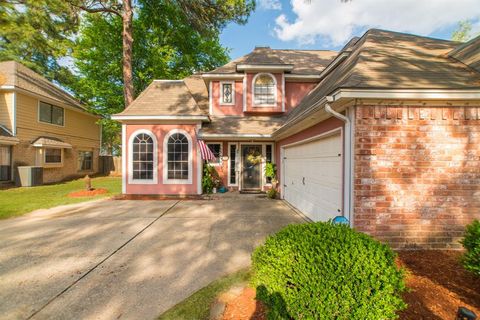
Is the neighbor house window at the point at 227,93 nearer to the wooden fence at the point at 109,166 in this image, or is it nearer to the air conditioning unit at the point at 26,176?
the air conditioning unit at the point at 26,176

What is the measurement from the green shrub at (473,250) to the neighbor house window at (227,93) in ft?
33.1

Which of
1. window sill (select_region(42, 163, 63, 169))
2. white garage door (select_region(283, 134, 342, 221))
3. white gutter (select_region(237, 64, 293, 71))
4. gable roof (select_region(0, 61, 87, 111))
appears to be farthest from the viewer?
window sill (select_region(42, 163, 63, 169))

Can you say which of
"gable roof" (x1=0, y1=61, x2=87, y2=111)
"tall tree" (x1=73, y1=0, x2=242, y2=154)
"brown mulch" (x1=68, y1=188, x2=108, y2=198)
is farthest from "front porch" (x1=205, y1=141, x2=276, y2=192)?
"tall tree" (x1=73, y1=0, x2=242, y2=154)

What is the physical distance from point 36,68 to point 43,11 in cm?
1889

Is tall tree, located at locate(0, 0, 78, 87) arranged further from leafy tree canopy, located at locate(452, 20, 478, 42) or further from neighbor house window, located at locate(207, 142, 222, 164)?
leafy tree canopy, located at locate(452, 20, 478, 42)

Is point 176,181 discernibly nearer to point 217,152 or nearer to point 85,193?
point 217,152

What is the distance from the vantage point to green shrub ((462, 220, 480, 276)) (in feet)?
8.70

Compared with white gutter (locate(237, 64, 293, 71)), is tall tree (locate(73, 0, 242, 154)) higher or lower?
higher

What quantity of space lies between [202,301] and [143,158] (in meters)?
8.29

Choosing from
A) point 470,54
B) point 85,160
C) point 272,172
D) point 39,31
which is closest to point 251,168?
point 272,172

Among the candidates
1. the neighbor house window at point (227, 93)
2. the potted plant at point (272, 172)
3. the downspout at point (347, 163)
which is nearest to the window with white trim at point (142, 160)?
the neighbor house window at point (227, 93)

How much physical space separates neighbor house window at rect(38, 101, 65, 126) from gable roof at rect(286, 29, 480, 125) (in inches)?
684

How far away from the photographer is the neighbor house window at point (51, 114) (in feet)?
47.4

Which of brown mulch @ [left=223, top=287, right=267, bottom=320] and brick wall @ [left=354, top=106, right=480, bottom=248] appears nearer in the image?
brown mulch @ [left=223, top=287, right=267, bottom=320]
